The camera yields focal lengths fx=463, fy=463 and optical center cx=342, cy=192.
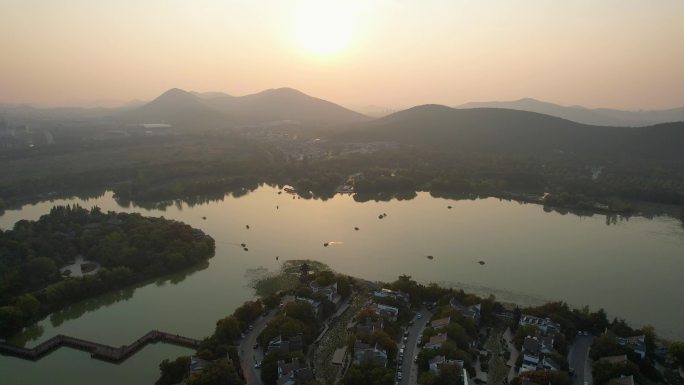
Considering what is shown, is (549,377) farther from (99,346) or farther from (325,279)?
(99,346)

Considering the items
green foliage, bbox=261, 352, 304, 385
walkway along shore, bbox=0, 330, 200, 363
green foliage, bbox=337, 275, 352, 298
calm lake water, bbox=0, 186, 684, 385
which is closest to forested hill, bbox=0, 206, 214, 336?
calm lake water, bbox=0, 186, 684, 385

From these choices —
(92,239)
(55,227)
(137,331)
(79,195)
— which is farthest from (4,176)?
(137,331)

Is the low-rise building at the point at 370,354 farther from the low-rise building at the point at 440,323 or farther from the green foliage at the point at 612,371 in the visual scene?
the green foliage at the point at 612,371

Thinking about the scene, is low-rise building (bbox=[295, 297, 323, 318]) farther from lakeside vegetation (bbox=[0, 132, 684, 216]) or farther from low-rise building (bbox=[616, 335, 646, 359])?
lakeside vegetation (bbox=[0, 132, 684, 216])

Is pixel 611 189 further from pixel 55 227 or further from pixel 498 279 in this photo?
pixel 55 227

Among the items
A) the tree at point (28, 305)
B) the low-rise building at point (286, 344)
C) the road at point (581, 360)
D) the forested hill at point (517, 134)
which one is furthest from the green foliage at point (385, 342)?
the forested hill at point (517, 134)

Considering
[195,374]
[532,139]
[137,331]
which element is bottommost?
[137,331]

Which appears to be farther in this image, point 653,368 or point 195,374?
point 653,368
